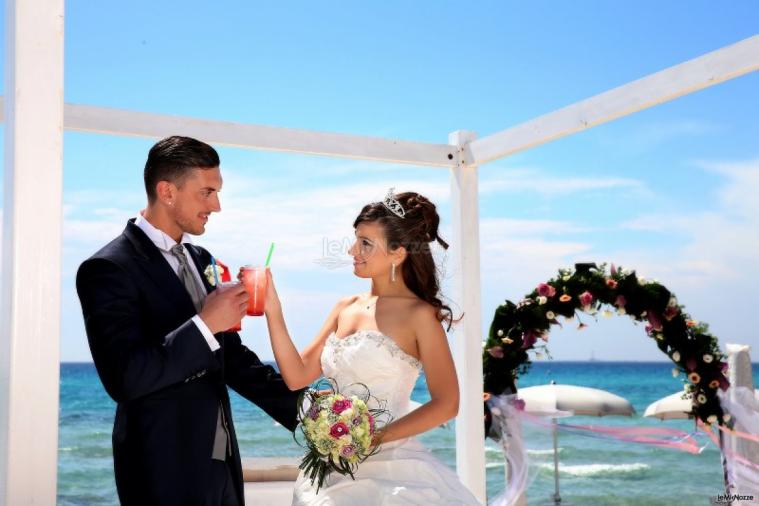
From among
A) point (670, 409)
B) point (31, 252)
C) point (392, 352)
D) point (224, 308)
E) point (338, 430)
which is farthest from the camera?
point (670, 409)

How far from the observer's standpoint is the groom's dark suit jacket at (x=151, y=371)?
2727 millimetres

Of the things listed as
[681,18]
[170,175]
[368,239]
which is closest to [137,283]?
[170,175]

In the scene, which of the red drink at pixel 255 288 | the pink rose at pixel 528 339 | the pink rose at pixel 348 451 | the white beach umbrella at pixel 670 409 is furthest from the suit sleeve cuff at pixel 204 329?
the white beach umbrella at pixel 670 409

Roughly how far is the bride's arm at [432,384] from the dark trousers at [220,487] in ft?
1.69

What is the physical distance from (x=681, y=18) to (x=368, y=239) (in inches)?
1118

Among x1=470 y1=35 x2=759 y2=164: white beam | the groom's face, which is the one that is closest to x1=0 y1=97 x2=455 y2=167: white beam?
x1=470 y1=35 x2=759 y2=164: white beam

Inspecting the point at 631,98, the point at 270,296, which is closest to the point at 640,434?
the point at 631,98

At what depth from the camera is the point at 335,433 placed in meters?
2.94

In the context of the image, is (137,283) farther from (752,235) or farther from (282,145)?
(752,235)

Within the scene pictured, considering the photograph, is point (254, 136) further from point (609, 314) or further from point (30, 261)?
point (609, 314)

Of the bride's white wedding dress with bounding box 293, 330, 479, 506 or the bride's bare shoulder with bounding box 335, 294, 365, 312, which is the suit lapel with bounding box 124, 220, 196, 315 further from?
the bride's bare shoulder with bounding box 335, 294, 365, 312

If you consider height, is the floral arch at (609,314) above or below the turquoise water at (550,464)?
above

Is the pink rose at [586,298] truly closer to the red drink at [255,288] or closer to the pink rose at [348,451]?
the pink rose at [348,451]

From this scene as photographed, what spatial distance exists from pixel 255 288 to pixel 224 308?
6.3 inches
